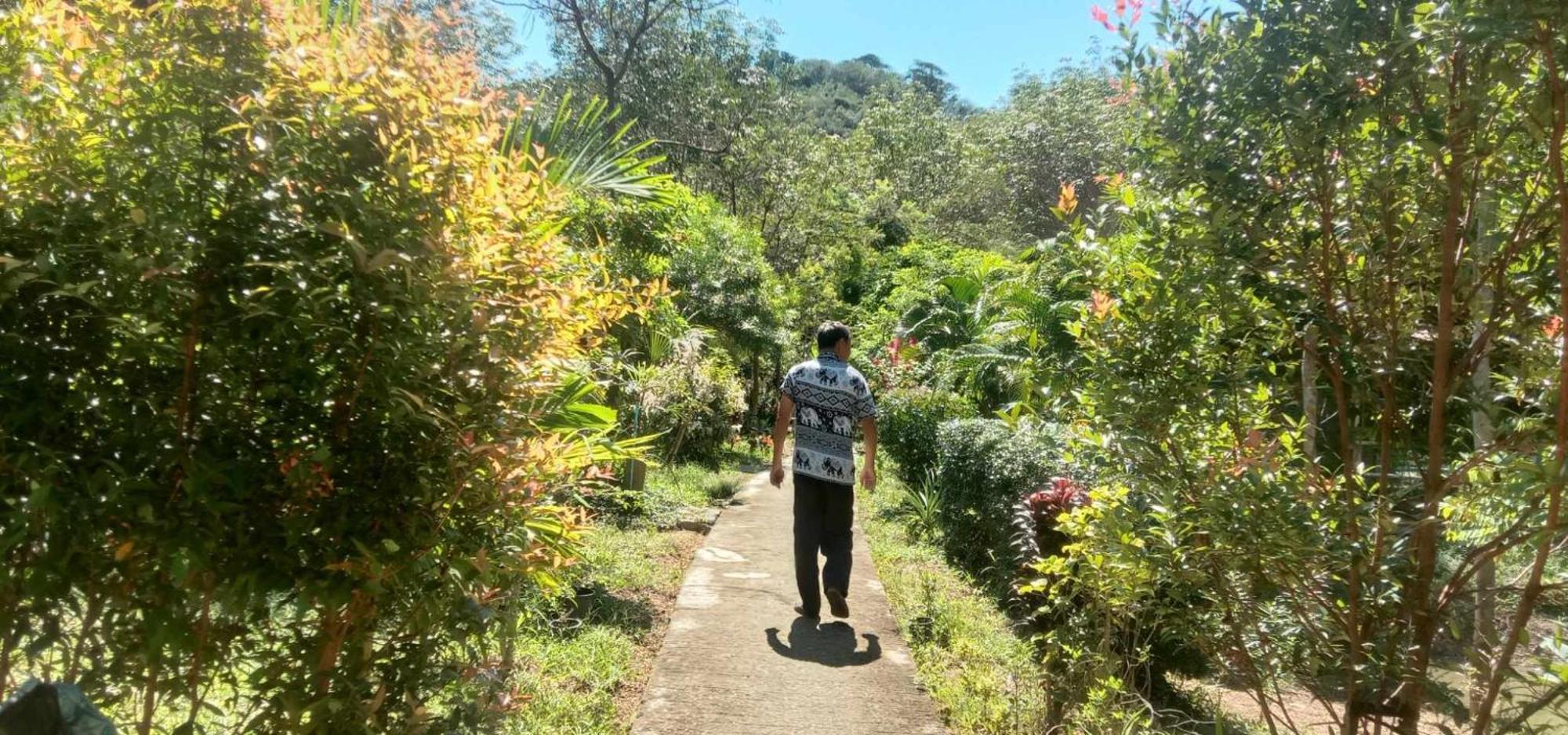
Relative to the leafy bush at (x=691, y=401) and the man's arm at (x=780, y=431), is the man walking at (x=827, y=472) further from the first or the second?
the leafy bush at (x=691, y=401)

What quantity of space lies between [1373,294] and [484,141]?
2.03 m

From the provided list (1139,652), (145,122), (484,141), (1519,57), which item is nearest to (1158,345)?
(1519,57)

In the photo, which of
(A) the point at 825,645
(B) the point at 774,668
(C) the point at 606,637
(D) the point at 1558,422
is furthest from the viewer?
(A) the point at 825,645

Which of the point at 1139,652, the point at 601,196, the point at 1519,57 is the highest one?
the point at 601,196

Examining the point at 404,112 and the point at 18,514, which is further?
the point at 404,112

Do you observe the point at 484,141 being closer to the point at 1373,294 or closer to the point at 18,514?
the point at 18,514

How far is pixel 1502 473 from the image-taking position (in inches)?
68.4

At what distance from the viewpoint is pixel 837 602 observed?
5.03 metres

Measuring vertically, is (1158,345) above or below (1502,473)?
above

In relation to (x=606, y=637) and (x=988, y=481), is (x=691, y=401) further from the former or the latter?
(x=606, y=637)

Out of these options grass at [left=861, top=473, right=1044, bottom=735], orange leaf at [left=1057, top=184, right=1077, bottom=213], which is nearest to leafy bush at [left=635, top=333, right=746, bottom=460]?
grass at [left=861, top=473, right=1044, bottom=735]

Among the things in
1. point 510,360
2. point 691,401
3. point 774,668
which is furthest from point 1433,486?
point 691,401

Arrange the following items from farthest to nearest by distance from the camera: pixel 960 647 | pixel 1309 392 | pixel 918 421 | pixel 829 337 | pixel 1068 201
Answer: pixel 918 421
pixel 829 337
pixel 960 647
pixel 1068 201
pixel 1309 392

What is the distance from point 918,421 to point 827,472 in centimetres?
677
